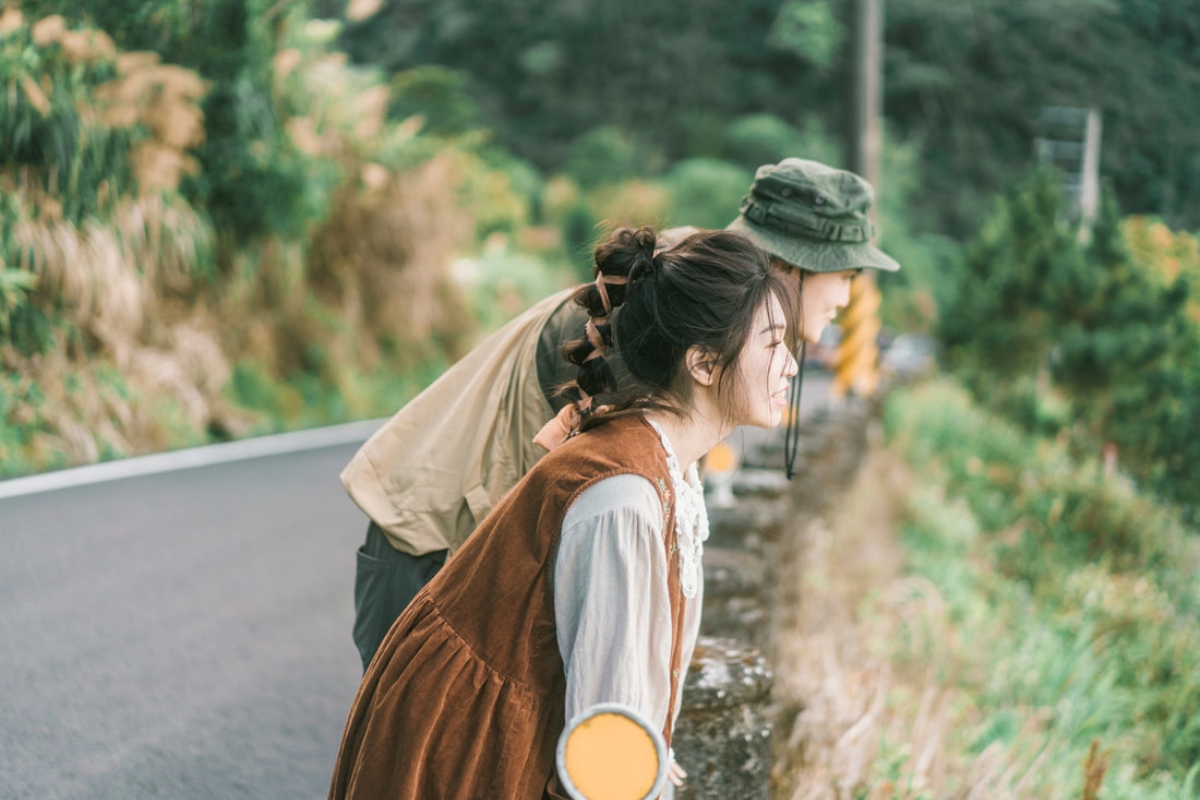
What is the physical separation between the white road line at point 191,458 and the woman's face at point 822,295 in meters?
5.29


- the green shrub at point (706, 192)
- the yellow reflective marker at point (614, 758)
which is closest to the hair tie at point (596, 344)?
the yellow reflective marker at point (614, 758)

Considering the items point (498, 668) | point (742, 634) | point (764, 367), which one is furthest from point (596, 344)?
point (742, 634)

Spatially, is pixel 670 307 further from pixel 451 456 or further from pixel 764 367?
pixel 451 456

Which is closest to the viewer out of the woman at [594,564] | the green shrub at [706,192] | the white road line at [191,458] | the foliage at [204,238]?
the woman at [594,564]

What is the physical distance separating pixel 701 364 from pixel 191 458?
7109 mm

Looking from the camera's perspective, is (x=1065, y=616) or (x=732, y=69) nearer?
(x=1065, y=616)

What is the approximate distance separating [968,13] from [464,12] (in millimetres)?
24065

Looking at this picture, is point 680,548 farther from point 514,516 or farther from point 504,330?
point 504,330

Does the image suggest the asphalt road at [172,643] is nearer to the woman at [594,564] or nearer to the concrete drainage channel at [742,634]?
the concrete drainage channel at [742,634]

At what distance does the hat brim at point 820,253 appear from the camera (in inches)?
94.5

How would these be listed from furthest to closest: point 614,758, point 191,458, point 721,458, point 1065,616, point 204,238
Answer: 1. point 204,238
2. point 191,458
3. point 1065,616
4. point 721,458
5. point 614,758

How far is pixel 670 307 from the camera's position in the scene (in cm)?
157

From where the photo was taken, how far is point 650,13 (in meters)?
35.3

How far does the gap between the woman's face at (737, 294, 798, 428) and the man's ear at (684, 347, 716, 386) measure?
43mm
